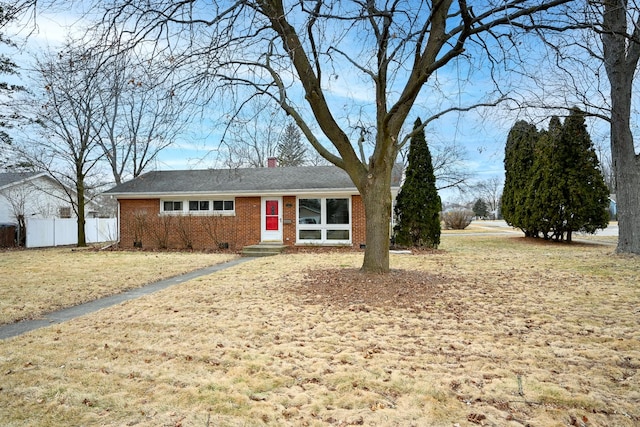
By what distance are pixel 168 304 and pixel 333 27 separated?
6020 mm

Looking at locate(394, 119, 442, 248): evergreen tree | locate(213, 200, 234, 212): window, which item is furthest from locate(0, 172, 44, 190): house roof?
locate(394, 119, 442, 248): evergreen tree

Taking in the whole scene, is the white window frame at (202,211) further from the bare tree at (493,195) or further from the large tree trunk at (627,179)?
the bare tree at (493,195)

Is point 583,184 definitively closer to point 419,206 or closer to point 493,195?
point 419,206

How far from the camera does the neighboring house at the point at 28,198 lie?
851 inches

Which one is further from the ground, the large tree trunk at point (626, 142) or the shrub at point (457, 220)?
the large tree trunk at point (626, 142)

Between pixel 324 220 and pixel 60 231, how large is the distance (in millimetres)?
15765

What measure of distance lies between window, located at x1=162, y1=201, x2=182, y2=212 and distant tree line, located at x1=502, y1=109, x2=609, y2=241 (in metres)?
15.3

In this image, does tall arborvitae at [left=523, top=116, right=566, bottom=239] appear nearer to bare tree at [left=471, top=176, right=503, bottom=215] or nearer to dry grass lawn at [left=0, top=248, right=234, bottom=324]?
dry grass lawn at [left=0, top=248, right=234, bottom=324]

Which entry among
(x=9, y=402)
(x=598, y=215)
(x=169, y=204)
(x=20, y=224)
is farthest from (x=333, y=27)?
(x=20, y=224)

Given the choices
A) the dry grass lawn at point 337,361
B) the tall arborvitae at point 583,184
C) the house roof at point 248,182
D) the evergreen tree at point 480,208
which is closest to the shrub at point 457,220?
the tall arborvitae at point 583,184

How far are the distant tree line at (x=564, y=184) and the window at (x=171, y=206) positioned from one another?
15325 mm

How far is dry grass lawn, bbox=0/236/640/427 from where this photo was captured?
2.82 metres

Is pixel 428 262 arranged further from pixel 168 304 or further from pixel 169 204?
pixel 169 204

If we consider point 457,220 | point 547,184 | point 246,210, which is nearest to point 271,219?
point 246,210
